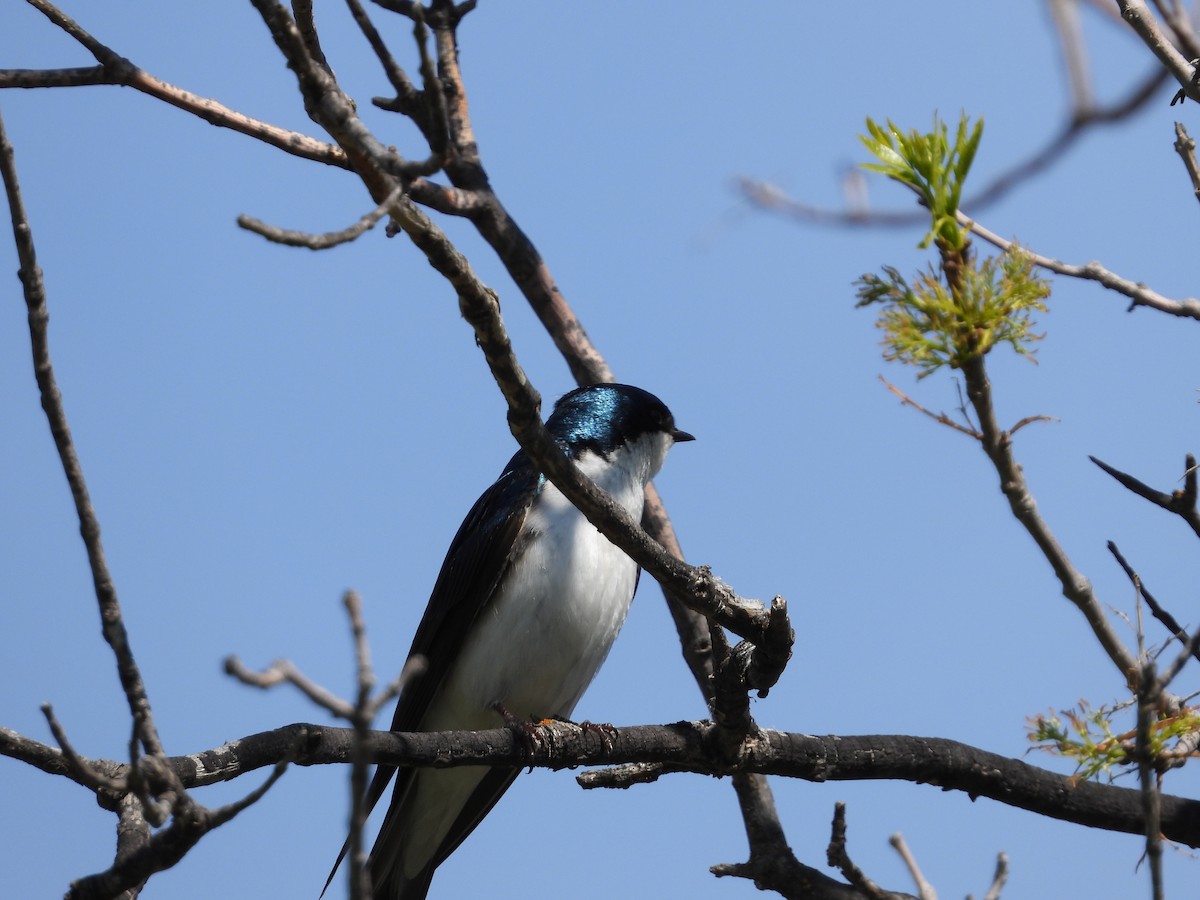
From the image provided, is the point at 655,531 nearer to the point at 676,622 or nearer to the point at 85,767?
the point at 676,622

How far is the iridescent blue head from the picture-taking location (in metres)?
6.56

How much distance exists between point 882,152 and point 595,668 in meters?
3.77

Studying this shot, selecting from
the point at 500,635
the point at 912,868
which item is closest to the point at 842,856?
the point at 912,868

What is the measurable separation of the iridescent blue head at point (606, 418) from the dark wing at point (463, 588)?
18.1 inches

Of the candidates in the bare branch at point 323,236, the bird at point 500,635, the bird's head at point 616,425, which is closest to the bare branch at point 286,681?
the bare branch at point 323,236

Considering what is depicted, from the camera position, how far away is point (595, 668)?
619 centimetres

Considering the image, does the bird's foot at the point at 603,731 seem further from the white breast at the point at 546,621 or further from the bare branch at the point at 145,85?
the bare branch at the point at 145,85

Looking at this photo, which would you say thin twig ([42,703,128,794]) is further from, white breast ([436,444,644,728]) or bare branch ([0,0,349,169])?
white breast ([436,444,644,728])

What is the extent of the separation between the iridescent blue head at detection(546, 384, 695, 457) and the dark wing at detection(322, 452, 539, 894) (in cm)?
46

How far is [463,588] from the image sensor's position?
5.98 m

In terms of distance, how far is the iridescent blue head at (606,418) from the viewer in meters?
6.56

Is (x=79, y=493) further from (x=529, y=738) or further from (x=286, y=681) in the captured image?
(x=529, y=738)

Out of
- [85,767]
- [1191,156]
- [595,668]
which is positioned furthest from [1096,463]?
[595,668]

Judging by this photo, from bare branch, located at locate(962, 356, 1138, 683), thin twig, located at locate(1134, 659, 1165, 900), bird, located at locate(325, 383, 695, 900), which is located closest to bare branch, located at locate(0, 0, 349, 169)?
bird, located at locate(325, 383, 695, 900)
